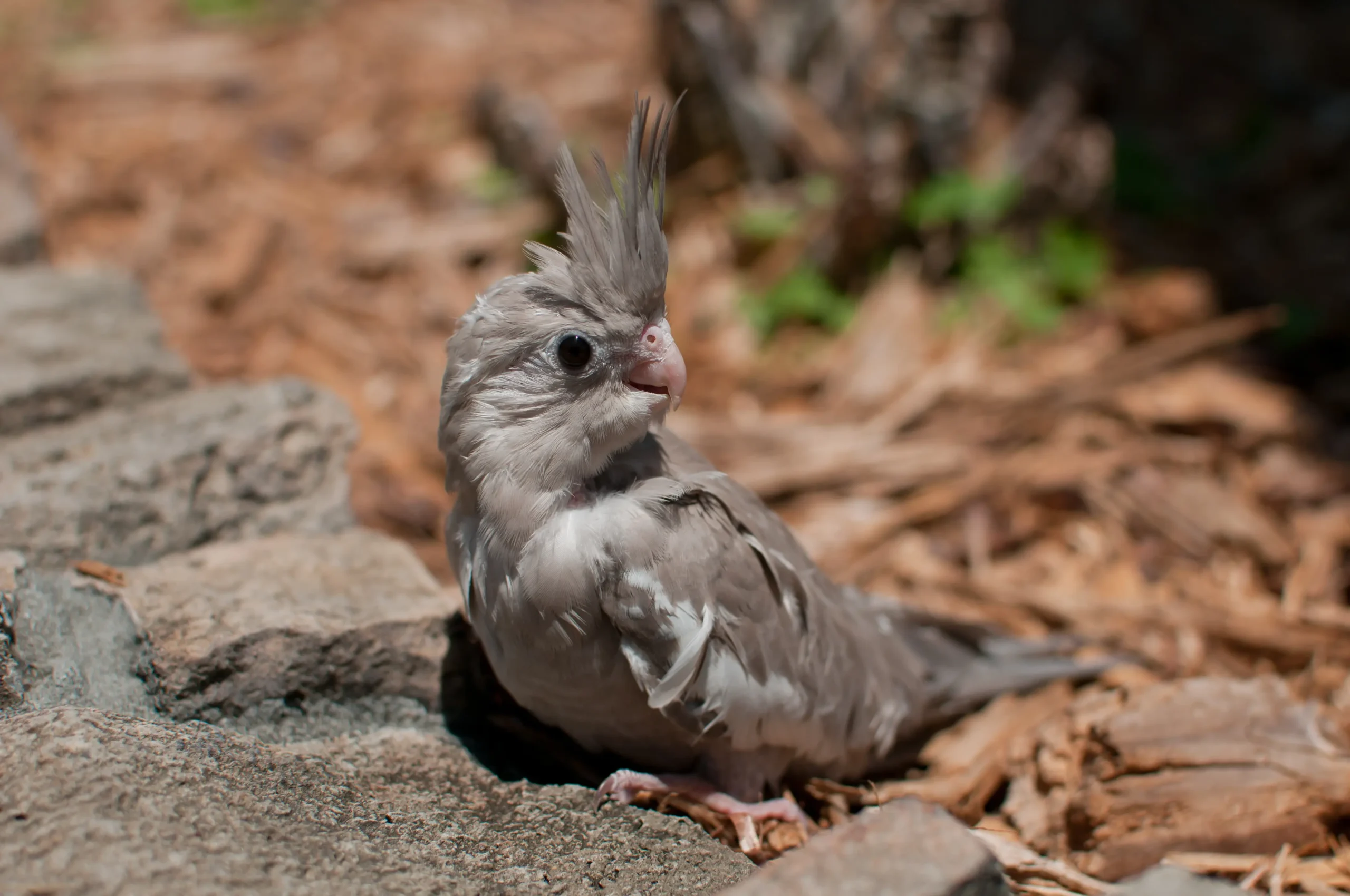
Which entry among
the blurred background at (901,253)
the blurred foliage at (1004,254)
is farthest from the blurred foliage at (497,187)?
the blurred foliage at (1004,254)

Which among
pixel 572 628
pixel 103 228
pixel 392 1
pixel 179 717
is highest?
pixel 392 1

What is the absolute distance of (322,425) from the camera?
3.08 metres

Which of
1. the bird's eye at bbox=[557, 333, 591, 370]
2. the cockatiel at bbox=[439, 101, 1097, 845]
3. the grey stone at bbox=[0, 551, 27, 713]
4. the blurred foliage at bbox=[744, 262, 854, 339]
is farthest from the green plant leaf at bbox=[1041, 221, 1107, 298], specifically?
the grey stone at bbox=[0, 551, 27, 713]

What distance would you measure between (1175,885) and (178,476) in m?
2.46

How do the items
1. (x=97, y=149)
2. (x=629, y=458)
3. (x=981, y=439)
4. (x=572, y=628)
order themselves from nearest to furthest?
1. (x=572, y=628)
2. (x=629, y=458)
3. (x=981, y=439)
4. (x=97, y=149)

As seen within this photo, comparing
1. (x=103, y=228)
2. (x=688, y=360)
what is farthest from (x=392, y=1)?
(x=688, y=360)

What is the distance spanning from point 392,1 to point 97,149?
2374mm

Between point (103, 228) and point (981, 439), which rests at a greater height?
point (103, 228)

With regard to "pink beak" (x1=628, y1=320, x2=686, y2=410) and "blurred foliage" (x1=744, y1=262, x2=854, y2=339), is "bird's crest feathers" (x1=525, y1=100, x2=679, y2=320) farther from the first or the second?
"blurred foliage" (x1=744, y1=262, x2=854, y2=339)

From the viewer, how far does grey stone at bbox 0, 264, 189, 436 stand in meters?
3.24

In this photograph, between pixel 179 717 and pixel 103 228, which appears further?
pixel 103 228

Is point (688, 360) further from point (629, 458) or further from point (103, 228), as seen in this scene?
point (103, 228)

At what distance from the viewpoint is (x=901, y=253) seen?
511cm

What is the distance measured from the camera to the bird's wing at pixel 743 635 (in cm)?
227
